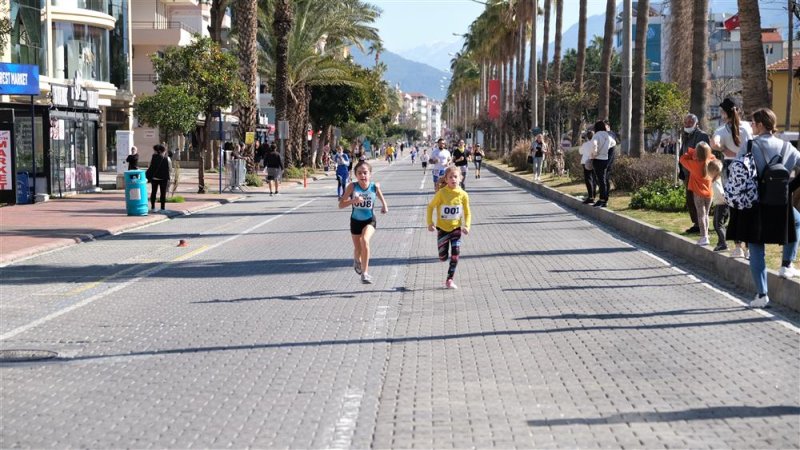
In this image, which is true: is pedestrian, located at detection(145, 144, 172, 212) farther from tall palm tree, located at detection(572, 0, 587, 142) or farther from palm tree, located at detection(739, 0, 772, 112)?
tall palm tree, located at detection(572, 0, 587, 142)

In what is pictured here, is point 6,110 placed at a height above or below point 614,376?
above

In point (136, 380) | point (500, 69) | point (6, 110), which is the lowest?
point (136, 380)

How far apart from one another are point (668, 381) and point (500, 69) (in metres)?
99.3

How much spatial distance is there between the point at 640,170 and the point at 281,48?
23.8 metres

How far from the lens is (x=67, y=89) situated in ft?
110

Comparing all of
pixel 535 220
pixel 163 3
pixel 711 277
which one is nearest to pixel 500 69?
pixel 163 3

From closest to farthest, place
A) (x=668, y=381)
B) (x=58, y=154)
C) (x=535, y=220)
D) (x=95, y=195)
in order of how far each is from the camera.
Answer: (x=668, y=381) → (x=535, y=220) → (x=58, y=154) → (x=95, y=195)

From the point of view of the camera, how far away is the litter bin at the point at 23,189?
31.0 meters

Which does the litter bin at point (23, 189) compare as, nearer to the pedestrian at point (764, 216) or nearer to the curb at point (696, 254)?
the curb at point (696, 254)

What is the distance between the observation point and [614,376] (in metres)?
8.00

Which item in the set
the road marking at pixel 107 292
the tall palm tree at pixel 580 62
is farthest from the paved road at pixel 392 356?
the tall palm tree at pixel 580 62

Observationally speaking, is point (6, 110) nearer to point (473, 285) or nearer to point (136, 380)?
point (473, 285)

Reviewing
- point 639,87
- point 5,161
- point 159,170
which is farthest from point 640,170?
point 5,161

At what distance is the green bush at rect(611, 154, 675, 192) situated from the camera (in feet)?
93.7
